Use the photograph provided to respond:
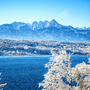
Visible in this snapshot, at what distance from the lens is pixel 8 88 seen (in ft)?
113

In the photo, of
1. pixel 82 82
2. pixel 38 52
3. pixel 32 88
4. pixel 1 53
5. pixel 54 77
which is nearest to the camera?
pixel 82 82

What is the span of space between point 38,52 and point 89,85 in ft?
614

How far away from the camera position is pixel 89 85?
12633 millimetres

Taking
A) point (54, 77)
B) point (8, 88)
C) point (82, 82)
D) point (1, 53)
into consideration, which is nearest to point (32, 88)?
point (8, 88)

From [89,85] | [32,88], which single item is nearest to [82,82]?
[89,85]

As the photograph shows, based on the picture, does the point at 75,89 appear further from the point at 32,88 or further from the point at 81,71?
the point at 32,88

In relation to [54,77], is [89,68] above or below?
above

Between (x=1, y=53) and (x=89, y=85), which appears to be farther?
(x=1, y=53)

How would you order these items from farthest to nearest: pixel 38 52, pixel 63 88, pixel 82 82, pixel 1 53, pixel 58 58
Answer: pixel 38 52
pixel 1 53
pixel 58 58
pixel 63 88
pixel 82 82

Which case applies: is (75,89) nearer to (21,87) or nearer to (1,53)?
(21,87)

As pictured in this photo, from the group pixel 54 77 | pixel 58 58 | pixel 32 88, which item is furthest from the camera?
pixel 32 88

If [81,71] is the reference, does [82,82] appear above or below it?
below

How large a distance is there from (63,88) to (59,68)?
11.7 feet

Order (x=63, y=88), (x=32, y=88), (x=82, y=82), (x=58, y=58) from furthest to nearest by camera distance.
A: 1. (x=32, y=88)
2. (x=58, y=58)
3. (x=63, y=88)
4. (x=82, y=82)
